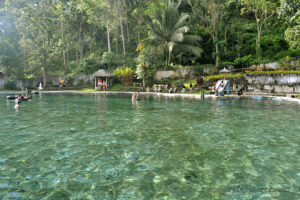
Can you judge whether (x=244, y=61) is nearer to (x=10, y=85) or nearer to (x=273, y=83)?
(x=273, y=83)

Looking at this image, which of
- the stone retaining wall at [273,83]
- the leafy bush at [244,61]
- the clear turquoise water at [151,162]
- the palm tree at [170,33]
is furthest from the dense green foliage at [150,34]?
the clear turquoise water at [151,162]

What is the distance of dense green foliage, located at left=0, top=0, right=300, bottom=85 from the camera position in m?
30.2

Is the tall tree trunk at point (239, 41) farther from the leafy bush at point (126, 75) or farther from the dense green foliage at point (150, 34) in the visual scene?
the leafy bush at point (126, 75)

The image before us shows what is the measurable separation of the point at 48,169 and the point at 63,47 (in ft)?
133

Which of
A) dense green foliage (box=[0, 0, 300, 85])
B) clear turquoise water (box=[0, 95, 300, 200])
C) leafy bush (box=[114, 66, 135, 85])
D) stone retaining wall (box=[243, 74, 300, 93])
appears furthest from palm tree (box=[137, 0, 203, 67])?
clear turquoise water (box=[0, 95, 300, 200])

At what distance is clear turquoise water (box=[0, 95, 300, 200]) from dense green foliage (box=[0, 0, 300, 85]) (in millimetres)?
23249

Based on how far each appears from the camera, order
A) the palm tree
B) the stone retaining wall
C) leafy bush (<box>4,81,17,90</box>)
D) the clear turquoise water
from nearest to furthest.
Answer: the clear turquoise water → the stone retaining wall → the palm tree → leafy bush (<box>4,81,17,90</box>)

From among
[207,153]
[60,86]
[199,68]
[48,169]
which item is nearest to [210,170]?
[207,153]

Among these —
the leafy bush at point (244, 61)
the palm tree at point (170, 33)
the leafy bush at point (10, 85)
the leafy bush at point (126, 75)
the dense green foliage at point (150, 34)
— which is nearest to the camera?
the leafy bush at point (244, 61)

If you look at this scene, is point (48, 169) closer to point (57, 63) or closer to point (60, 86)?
point (60, 86)

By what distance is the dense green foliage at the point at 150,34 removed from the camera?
30188mm

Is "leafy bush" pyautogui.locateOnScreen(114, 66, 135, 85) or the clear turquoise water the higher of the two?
"leafy bush" pyautogui.locateOnScreen(114, 66, 135, 85)

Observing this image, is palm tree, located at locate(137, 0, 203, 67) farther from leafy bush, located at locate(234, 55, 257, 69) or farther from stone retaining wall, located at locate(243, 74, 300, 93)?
stone retaining wall, located at locate(243, 74, 300, 93)

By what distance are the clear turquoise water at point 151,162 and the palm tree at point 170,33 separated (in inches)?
981
